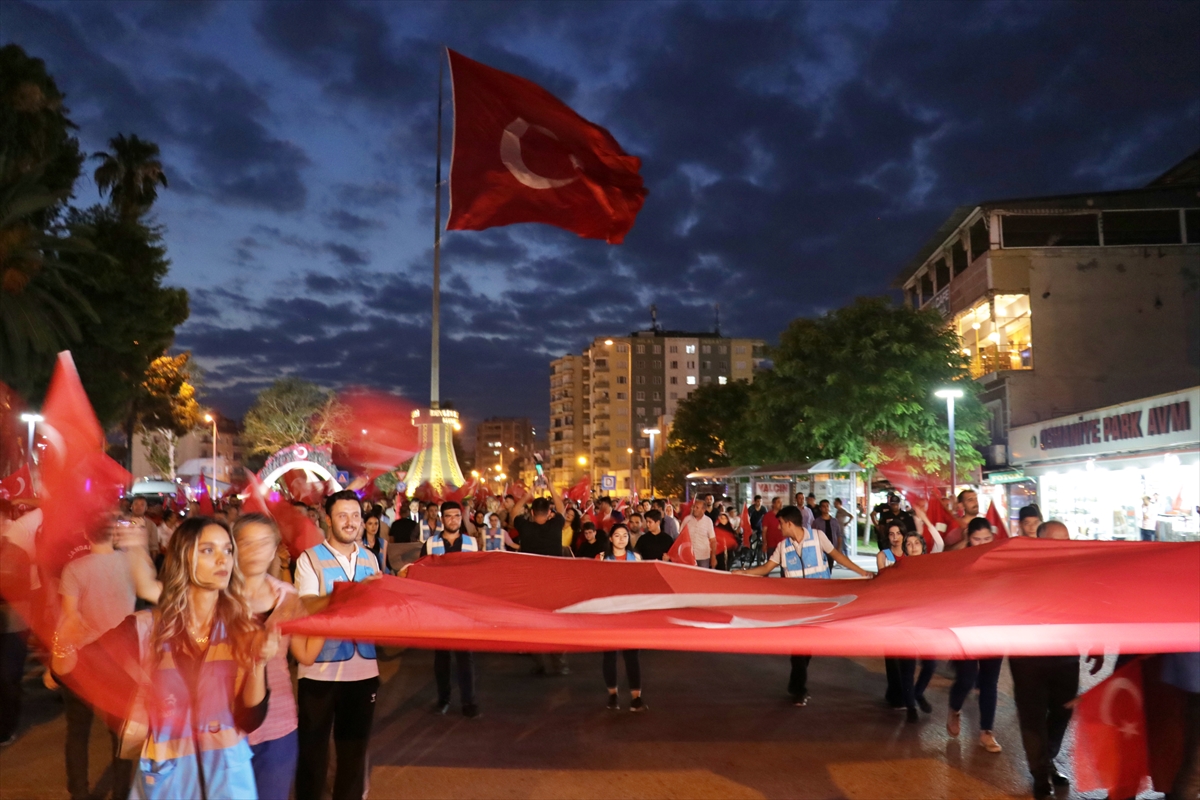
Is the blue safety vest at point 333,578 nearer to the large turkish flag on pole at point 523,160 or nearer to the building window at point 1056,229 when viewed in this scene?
the large turkish flag on pole at point 523,160

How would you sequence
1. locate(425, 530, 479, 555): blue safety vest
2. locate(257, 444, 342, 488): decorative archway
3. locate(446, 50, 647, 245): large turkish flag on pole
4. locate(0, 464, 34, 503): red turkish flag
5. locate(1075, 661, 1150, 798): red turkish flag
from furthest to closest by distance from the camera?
1. locate(257, 444, 342, 488): decorative archway
2. locate(446, 50, 647, 245): large turkish flag on pole
3. locate(0, 464, 34, 503): red turkish flag
4. locate(425, 530, 479, 555): blue safety vest
5. locate(1075, 661, 1150, 798): red turkish flag

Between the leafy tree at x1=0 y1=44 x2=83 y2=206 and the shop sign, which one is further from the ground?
the leafy tree at x1=0 y1=44 x2=83 y2=206

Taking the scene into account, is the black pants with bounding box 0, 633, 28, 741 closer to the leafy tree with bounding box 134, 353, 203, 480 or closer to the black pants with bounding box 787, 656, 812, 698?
the black pants with bounding box 787, 656, 812, 698

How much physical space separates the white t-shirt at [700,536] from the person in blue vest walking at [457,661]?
675cm

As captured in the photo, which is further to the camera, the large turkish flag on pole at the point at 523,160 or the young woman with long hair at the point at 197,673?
the large turkish flag on pole at the point at 523,160

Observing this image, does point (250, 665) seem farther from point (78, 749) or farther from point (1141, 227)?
point (1141, 227)

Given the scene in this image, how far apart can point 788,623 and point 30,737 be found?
22.1 feet

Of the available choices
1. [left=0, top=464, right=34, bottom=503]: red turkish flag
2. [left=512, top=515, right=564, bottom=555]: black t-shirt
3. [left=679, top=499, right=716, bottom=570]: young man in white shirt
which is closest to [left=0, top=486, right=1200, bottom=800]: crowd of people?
[left=512, top=515, right=564, bottom=555]: black t-shirt

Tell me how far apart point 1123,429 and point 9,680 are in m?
25.2

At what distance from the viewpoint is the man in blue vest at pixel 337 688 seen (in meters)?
4.87

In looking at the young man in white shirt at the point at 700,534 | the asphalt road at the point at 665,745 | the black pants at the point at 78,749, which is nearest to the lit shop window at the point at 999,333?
the young man in white shirt at the point at 700,534

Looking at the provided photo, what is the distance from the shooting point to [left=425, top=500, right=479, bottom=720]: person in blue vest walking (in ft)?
27.5

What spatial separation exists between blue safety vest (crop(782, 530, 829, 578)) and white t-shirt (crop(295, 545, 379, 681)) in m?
5.09

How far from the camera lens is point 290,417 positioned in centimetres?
7275
